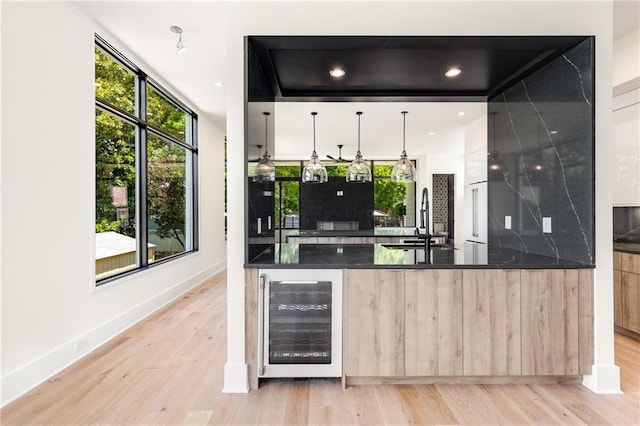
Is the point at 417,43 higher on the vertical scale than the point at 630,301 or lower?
higher

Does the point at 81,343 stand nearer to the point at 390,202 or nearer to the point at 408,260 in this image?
the point at 408,260

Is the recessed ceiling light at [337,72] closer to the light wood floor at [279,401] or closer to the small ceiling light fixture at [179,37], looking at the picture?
the small ceiling light fixture at [179,37]

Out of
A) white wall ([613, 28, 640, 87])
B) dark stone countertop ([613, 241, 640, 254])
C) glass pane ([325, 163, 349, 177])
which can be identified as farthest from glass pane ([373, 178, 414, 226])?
white wall ([613, 28, 640, 87])

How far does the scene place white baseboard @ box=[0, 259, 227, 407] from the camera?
2.14m

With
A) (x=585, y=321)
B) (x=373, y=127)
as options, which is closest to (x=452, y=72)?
(x=585, y=321)

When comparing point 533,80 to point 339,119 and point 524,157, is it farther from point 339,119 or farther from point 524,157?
point 339,119

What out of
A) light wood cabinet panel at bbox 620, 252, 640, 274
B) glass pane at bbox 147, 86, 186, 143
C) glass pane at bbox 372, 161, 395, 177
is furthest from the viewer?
glass pane at bbox 372, 161, 395, 177

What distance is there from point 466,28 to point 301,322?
2293 millimetres

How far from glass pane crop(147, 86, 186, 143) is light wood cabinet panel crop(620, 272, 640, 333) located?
5.43 meters

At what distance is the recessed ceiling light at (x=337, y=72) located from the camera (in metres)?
2.72

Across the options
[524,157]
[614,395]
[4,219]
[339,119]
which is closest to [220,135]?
[339,119]

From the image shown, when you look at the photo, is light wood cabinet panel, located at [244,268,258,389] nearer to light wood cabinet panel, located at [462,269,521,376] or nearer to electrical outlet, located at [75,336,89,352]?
light wood cabinet panel, located at [462,269,521,376]

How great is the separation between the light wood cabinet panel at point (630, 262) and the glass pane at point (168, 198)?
203 inches

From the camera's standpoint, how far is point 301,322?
2283 millimetres
